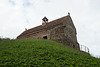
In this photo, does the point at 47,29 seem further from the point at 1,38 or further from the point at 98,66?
the point at 98,66

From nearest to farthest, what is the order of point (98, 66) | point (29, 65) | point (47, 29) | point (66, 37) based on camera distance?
1. point (29, 65)
2. point (98, 66)
3. point (66, 37)
4. point (47, 29)

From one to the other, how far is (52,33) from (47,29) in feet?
6.63

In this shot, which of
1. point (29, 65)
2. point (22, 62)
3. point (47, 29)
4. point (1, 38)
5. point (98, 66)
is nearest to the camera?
point (29, 65)

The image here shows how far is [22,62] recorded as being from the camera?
25.6 ft

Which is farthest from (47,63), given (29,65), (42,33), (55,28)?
(42,33)

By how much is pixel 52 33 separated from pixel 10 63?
15.7 metres

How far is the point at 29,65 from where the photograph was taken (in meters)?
7.30

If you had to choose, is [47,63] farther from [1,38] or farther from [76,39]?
[76,39]

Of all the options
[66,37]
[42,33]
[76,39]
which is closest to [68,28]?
[66,37]

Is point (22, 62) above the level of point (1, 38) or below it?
below

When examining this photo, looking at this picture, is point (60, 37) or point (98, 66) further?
point (60, 37)

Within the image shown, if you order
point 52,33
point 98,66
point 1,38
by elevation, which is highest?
point 52,33

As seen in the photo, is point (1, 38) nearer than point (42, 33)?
Yes

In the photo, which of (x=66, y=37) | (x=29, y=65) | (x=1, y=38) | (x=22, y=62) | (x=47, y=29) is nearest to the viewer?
(x=29, y=65)
